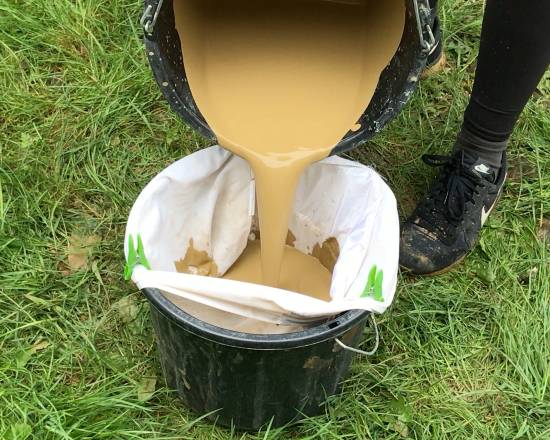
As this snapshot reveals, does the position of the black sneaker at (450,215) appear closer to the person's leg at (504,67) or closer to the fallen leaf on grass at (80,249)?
the person's leg at (504,67)

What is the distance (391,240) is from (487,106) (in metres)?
0.50

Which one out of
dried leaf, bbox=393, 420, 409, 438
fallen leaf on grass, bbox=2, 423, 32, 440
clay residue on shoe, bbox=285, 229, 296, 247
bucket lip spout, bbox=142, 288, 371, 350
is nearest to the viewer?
bucket lip spout, bbox=142, 288, 371, 350

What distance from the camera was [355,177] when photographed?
4.88ft

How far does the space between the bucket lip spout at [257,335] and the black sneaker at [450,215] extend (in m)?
0.56

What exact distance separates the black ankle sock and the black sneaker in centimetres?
1

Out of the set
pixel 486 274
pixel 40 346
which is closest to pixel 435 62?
pixel 486 274

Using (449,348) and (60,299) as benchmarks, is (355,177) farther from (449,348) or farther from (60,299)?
(60,299)

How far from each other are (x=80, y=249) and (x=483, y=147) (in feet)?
3.31

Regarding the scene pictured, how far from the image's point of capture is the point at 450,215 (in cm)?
172

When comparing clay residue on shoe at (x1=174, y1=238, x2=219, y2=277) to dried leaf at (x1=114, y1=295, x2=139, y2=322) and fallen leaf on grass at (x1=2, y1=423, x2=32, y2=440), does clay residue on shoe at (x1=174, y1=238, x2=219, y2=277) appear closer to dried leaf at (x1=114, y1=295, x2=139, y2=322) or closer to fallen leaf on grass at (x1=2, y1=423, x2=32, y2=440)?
dried leaf at (x1=114, y1=295, x2=139, y2=322)

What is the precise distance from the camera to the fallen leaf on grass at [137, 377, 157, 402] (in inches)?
56.7

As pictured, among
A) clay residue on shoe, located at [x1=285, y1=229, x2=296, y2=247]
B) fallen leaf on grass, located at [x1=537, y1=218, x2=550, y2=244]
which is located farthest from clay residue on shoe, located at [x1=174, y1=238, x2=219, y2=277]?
fallen leaf on grass, located at [x1=537, y1=218, x2=550, y2=244]

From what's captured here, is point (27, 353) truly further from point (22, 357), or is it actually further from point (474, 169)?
point (474, 169)

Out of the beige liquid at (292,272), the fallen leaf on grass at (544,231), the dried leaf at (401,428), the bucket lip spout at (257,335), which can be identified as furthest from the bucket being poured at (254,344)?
the fallen leaf on grass at (544,231)
